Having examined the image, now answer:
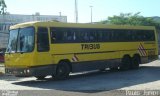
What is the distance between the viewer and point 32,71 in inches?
805

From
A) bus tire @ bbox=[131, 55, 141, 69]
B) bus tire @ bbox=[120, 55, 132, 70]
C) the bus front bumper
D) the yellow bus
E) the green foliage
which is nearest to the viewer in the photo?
the bus front bumper

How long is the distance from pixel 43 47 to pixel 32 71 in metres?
1.44

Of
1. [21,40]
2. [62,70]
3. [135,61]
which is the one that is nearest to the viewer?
[21,40]

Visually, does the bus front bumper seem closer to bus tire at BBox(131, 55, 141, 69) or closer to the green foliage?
bus tire at BBox(131, 55, 141, 69)

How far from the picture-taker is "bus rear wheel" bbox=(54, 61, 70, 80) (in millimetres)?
21984

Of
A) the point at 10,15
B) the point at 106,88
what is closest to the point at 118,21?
the point at 10,15

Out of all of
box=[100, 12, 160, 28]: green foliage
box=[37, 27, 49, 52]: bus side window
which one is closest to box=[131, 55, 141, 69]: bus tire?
box=[37, 27, 49, 52]: bus side window

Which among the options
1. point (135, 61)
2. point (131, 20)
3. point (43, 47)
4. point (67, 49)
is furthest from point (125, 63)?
point (131, 20)

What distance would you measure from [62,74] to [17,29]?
3.24 metres

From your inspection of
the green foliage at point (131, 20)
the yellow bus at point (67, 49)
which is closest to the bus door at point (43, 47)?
the yellow bus at point (67, 49)

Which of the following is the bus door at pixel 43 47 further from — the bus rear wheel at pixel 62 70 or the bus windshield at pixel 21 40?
the bus rear wheel at pixel 62 70

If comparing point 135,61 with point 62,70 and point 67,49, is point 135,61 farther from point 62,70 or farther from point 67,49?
point 62,70

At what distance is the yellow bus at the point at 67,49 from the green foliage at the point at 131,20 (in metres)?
43.0

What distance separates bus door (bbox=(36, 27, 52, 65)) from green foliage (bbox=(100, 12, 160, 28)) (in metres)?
49.9
